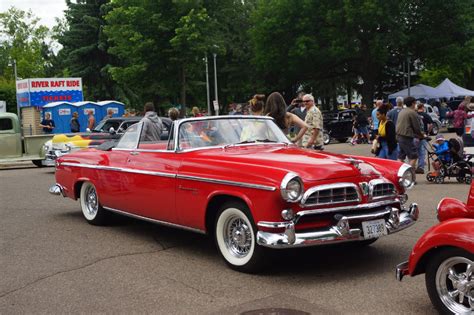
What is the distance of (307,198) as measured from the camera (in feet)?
16.9

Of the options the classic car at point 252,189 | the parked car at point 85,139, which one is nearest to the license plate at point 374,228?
the classic car at point 252,189

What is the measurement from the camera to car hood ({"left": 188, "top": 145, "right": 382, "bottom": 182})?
5.33m

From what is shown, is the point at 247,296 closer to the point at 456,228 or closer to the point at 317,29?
the point at 456,228

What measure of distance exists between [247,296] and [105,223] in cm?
391

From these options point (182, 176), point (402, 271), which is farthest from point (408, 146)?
point (402, 271)

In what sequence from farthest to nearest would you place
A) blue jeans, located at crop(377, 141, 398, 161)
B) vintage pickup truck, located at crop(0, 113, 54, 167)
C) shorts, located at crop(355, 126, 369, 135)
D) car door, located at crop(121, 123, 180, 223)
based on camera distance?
shorts, located at crop(355, 126, 369, 135) → vintage pickup truck, located at crop(0, 113, 54, 167) → blue jeans, located at crop(377, 141, 398, 161) → car door, located at crop(121, 123, 180, 223)

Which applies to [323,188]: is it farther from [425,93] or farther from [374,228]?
[425,93]

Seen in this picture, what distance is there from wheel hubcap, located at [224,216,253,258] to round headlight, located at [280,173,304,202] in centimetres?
64

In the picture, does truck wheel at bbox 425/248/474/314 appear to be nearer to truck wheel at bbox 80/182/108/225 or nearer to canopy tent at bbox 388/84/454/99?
truck wheel at bbox 80/182/108/225

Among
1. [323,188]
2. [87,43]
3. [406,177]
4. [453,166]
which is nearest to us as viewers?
[323,188]

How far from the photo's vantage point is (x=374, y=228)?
5.39 metres

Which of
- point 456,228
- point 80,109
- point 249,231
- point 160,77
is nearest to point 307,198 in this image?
point 249,231

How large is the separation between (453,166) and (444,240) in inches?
324

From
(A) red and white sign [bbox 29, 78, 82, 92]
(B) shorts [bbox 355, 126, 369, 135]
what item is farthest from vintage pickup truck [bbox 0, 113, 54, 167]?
(A) red and white sign [bbox 29, 78, 82, 92]
